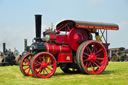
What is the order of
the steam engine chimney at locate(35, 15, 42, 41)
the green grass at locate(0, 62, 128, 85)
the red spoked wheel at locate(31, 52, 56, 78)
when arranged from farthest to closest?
the steam engine chimney at locate(35, 15, 42, 41) < the red spoked wheel at locate(31, 52, 56, 78) < the green grass at locate(0, 62, 128, 85)

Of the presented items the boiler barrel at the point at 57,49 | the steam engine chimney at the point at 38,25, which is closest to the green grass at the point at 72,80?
the boiler barrel at the point at 57,49

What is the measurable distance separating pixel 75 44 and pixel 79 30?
671 millimetres

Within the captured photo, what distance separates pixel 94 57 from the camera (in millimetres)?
9555

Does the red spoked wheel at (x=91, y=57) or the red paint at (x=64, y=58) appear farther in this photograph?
the red paint at (x=64, y=58)

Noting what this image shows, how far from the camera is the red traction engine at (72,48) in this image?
354 inches

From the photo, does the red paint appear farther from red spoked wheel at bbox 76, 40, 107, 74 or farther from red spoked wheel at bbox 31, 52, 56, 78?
red spoked wheel at bbox 31, 52, 56, 78

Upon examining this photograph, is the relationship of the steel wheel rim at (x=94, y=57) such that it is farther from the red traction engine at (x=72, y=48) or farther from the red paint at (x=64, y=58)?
the red paint at (x=64, y=58)

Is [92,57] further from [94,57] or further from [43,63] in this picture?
[43,63]

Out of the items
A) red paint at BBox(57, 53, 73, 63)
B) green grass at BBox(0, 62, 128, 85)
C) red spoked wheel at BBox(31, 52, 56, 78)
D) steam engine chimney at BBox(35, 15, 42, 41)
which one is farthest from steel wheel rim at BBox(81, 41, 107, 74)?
steam engine chimney at BBox(35, 15, 42, 41)

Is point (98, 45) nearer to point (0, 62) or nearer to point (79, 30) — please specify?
point (79, 30)

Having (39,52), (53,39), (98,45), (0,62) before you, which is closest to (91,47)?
(98,45)

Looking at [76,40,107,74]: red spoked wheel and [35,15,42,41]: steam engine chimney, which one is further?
[35,15,42,41]: steam engine chimney

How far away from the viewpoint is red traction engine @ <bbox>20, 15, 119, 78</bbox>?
29.5ft

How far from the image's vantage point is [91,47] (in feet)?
32.9
